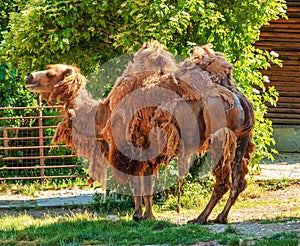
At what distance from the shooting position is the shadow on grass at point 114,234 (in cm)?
739

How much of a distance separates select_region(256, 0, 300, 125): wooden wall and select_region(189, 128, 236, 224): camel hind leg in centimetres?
737

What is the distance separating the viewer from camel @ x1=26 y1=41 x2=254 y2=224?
8.91m

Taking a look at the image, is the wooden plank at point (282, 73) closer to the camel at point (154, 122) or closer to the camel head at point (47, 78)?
the camel at point (154, 122)

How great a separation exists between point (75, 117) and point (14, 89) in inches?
227

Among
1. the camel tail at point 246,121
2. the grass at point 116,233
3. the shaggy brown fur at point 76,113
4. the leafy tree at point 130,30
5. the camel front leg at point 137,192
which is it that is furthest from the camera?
the leafy tree at point 130,30

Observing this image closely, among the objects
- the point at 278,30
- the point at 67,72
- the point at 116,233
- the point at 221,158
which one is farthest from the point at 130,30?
the point at 278,30

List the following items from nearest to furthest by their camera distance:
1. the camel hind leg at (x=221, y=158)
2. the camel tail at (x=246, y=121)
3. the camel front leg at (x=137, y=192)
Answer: the camel hind leg at (x=221, y=158), the camel tail at (x=246, y=121), the camel front leg at (x=137, y=192)

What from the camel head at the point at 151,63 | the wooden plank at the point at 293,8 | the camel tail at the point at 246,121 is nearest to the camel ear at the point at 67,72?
the camel head at the point at 151,63

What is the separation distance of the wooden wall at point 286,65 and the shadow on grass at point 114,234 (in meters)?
8.33

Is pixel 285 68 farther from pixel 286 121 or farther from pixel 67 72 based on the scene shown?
pixel 67 72

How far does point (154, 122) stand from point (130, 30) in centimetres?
238

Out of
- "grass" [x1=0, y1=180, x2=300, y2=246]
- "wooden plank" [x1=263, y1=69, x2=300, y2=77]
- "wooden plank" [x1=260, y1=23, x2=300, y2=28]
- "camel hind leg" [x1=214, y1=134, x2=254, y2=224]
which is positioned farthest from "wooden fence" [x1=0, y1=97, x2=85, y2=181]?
"camel hind leg" [x1=214, y1=134, x2=254, y2=224]

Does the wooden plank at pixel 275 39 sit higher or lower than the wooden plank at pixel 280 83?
higher

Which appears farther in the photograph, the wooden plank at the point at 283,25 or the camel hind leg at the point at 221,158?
the wooden plank at the point at 283,25
